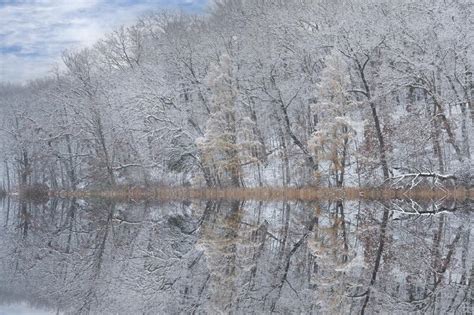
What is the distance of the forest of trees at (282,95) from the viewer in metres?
35.8

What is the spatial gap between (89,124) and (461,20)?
2925 centimetres

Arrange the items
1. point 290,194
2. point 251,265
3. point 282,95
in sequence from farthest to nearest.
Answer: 1. point 282,95
2. point 290,194
3. point 251,265

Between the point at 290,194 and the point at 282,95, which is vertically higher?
the point at 282,95

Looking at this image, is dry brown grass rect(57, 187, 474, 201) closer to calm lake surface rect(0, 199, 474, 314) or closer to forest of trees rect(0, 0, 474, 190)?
forest of trees rect(0, 0, 474, 190)

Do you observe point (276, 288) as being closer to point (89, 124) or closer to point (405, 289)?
point (405, 289)

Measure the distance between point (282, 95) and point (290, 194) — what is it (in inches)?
300

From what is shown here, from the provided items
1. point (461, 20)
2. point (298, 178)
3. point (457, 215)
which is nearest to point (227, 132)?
point (298, 178)

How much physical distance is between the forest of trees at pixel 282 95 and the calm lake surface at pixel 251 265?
34.0 ft

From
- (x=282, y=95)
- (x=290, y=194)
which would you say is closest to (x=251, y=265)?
(x=290, y=194)

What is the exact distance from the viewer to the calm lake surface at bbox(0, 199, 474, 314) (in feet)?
36.4

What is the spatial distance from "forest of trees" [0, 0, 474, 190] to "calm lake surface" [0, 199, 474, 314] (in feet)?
34.0

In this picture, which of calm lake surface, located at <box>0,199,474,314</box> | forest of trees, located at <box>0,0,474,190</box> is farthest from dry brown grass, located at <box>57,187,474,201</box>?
calm lake surface, located at <box>0,199,474,314</box>

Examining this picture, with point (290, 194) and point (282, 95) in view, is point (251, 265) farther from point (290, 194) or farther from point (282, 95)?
point (282, 95)

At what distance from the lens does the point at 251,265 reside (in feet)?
47.7
